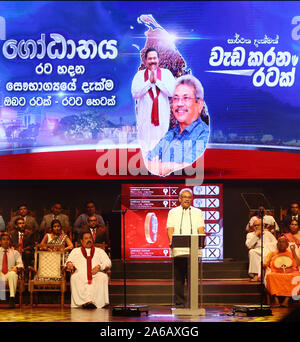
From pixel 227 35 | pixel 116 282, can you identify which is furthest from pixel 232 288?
pixel 227 35

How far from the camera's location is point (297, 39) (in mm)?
12070

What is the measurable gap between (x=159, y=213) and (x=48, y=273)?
2800mm

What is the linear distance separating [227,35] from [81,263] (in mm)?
3976

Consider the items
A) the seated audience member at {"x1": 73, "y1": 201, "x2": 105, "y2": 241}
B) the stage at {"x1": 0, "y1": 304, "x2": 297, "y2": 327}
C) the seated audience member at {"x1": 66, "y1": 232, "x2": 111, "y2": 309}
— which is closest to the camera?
the stage at {"x1": 0, "y1": 304, "x2": 297, "y2": 327}

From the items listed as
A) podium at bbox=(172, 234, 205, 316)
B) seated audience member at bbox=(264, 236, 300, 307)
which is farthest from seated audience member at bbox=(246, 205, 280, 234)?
podium at bbox=(172, 234, 205, 316)

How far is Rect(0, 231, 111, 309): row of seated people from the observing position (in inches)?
416

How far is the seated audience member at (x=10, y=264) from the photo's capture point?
34.8 feet

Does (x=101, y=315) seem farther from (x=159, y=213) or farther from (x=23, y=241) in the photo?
(x=159, y=213)

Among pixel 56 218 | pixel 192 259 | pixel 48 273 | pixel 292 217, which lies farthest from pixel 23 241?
pixel 292 217

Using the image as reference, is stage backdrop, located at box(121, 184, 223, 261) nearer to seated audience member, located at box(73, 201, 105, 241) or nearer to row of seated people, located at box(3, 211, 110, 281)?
seated audience member, located at box(73, 201, 105, 241)

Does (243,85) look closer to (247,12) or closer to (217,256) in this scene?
(247,12)

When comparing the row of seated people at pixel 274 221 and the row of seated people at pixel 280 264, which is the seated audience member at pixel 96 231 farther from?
the row of seated people at pixel 274 221

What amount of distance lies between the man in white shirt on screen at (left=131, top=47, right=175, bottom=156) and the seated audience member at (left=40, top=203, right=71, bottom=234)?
1.54 meters

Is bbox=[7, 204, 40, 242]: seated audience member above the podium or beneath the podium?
above
